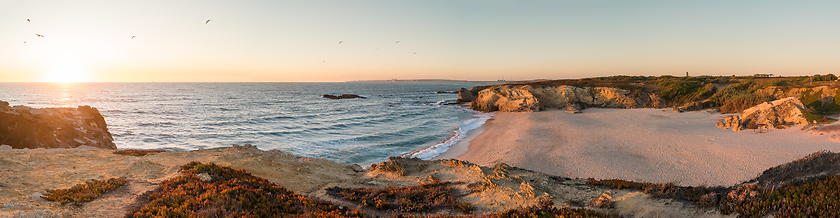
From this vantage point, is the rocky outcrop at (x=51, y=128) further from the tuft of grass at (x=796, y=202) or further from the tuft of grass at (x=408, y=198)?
the tuft of grass at (x=796, y=202)

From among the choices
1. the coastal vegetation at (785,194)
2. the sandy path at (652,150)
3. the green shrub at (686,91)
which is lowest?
the sandy path at (652,150)

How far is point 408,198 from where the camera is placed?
7773 mm

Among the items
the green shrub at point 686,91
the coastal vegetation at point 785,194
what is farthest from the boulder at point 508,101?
the coastal vegetation at point 785,194

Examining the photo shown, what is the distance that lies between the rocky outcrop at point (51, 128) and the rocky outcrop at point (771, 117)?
126 feet

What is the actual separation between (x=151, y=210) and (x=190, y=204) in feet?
1.93

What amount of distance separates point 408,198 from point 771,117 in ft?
91.2

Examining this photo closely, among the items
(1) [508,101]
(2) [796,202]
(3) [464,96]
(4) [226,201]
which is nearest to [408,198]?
(4) [226,201]

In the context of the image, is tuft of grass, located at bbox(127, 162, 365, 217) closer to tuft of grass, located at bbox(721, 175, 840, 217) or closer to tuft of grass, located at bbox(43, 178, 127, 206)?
tuft of grass, located at bbox(43, 178, 127, 206)

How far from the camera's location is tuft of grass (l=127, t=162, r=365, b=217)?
5.76 metres

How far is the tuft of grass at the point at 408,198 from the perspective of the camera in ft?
23.9

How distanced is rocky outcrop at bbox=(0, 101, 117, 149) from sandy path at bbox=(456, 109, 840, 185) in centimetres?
2031

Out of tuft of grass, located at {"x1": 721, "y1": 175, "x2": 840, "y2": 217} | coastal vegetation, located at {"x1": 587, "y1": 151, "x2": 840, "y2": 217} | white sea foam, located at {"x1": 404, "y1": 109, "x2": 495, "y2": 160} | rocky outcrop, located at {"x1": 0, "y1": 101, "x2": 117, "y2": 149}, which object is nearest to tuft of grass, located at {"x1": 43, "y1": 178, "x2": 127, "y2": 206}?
rocky outcrop, located at {"x1": 0, "y1": 101, "x2": 117, "y2": 149}

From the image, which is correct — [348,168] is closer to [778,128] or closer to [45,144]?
[45,144]

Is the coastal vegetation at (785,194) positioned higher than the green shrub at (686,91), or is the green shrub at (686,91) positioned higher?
the green shrub at (686,91)
